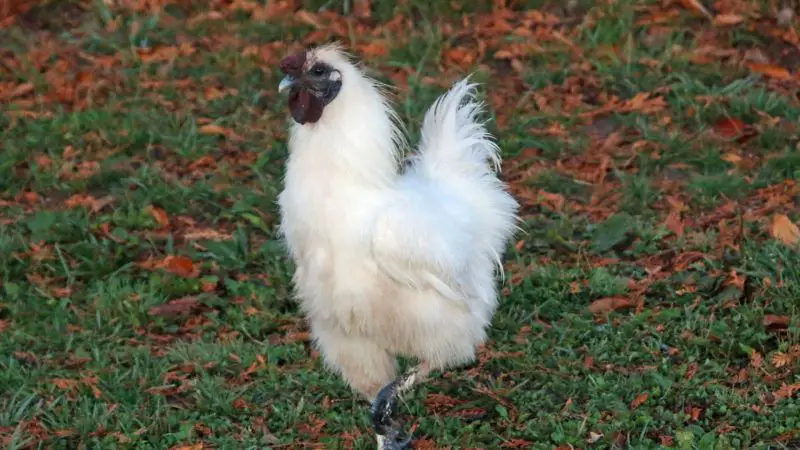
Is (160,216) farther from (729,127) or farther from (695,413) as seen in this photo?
(729,127)

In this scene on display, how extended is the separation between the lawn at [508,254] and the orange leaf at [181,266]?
0.02 m

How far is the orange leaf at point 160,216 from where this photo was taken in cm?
754

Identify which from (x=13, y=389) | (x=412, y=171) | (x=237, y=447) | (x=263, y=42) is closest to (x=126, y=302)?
(x=13, y=389)

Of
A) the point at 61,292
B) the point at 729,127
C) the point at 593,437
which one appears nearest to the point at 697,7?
the point at 729,127

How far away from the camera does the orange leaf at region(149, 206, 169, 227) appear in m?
7.54

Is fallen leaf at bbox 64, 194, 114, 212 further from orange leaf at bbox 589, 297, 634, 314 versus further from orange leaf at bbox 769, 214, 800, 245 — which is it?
orange leaf at bbox 769, 214, 800, 245

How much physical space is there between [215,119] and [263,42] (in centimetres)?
118

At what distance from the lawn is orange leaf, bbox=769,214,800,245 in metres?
0.02

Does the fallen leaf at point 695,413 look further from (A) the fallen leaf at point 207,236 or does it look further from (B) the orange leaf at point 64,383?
(A) the fallen leaf at point 207,236

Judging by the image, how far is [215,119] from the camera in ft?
28.9

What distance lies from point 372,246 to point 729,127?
14.0 feet

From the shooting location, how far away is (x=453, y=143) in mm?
5543

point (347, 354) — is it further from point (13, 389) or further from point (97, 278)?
point (97, 278)

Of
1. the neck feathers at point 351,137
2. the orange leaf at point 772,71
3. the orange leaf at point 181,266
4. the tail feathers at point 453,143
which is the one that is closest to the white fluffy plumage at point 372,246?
the neck feathers at point 351,137
